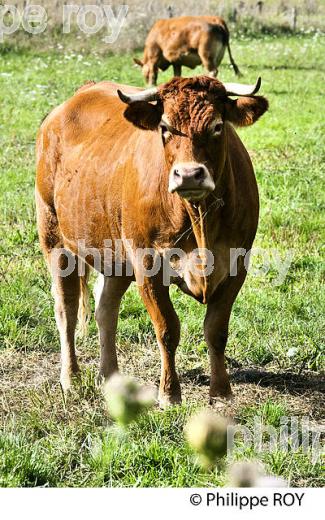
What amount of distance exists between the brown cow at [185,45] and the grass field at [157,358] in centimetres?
845

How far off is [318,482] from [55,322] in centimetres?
289

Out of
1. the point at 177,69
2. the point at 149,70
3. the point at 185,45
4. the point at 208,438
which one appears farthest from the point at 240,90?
the point at 177,69

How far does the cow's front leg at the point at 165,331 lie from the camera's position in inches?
218

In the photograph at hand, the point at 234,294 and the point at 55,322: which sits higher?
the point at 234,294

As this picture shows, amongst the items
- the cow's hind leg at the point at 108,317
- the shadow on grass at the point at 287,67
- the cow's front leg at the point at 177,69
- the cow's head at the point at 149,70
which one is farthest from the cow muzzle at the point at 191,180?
the cow's front leg at the point at 177,69

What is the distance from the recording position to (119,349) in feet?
22.1

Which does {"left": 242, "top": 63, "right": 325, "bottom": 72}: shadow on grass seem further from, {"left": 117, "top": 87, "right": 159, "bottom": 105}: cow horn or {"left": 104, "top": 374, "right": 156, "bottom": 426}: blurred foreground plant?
{"left": 104, "top": 374, "right": 156, "bottom": 426}: blurred foreground plant

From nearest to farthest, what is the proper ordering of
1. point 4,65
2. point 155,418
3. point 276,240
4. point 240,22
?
point 155,418
point 276,240
point 4,65
point 240,22

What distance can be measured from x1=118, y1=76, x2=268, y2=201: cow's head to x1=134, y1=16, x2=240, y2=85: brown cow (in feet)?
49.2

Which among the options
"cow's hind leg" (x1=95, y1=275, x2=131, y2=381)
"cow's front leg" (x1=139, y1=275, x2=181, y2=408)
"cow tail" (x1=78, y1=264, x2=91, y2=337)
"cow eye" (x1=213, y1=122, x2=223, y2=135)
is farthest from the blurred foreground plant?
"cow tail" (x1=78, y1=264, x2=91, y2=337)

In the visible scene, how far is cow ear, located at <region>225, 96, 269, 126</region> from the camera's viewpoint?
5.24 meters
